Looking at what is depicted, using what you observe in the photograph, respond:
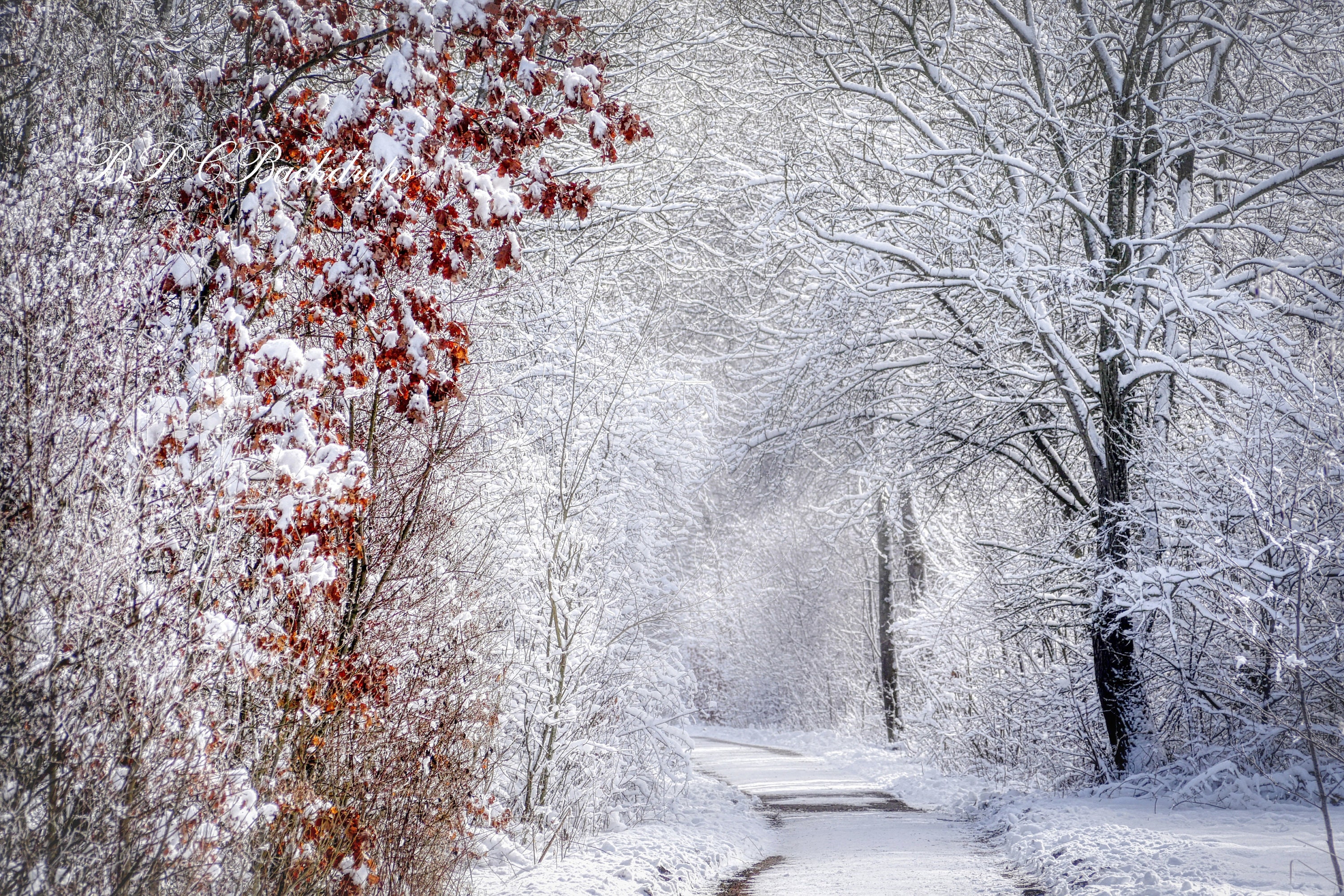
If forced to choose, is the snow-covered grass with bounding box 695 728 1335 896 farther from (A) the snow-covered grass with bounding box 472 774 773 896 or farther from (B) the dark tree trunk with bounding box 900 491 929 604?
(B) the dark tree trunk with bounding box 900 491 929 604

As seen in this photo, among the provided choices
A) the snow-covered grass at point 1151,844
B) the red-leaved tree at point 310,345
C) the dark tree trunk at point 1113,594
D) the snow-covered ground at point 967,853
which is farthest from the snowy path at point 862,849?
the red-leaved tree at point 310,345

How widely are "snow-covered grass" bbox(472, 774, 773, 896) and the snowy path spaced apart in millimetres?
494

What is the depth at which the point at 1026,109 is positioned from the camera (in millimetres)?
12680

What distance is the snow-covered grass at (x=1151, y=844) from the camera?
6719 millimetres

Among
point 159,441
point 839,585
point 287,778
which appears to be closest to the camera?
point 159,441

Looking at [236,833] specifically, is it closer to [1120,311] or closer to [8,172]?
[8,172]

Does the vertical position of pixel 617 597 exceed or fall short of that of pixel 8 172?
it falls short

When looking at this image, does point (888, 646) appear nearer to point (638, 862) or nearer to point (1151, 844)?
point (1151, 844)

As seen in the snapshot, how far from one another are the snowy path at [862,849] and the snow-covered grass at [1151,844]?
466mm

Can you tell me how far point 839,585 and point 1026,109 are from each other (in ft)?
79.1

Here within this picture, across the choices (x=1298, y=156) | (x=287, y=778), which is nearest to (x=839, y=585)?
(x=1298, y=156)

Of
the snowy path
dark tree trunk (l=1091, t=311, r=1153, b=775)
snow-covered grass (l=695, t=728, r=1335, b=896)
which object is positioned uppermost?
dark tree trunk (l=1091, t=311, r=1153, b=775)

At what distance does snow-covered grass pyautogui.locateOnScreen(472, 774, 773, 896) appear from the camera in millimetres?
7566
